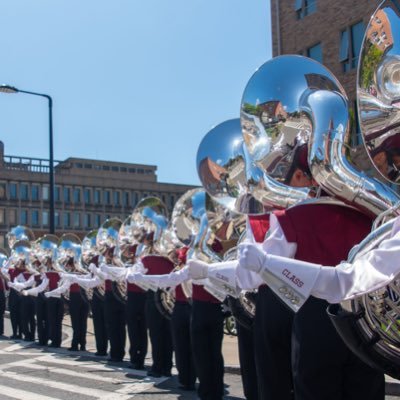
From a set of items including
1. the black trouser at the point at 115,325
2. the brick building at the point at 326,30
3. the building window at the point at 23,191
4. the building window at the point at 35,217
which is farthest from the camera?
the building window at the point at 35,217

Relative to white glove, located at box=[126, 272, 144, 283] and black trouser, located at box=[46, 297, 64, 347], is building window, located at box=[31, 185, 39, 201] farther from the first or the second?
white glove, located at box=[126, 272, 144, 283]

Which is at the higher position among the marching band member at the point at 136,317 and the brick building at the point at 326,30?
the brick building at the point at 326,30

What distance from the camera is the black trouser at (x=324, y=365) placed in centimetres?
322

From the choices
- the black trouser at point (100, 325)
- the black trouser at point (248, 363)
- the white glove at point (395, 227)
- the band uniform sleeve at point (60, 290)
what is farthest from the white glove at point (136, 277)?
the white glove at point (395, 227)

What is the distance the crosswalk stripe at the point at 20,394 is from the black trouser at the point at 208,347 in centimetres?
183

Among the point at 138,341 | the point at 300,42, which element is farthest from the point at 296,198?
the point at 300,42

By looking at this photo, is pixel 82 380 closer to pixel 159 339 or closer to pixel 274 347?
pixel 159 339

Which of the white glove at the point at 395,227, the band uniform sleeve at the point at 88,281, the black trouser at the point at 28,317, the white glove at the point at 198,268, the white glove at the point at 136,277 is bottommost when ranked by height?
the black trouser at the point at 28,317

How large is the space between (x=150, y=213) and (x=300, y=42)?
15049 millimetres

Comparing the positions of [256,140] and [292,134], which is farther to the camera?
[256,140]

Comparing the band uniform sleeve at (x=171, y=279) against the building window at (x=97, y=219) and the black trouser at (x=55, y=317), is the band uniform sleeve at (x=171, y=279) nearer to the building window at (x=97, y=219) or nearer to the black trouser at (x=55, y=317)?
the black trouser at (x=55, y=317)

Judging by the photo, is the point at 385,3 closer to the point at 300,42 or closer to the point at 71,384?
the point at 71,384

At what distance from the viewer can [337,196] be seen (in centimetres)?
359

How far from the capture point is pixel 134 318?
29.3 ft
